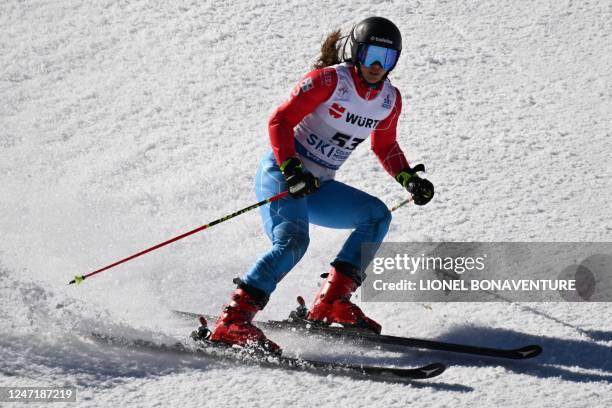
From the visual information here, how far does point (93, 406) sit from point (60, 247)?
2768 mm

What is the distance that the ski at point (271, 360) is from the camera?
409 centimetres

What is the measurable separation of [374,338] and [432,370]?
668 mm

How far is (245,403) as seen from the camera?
3.95 metres

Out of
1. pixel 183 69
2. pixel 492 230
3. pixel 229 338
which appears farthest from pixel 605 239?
pixel 183 69

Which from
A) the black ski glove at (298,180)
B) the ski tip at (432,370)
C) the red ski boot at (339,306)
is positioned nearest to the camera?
the ski tip at (432,370)

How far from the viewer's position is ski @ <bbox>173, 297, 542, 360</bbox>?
432cm

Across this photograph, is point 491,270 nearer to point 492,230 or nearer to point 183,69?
point 492,230

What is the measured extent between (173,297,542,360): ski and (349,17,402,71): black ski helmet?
164 centimetres

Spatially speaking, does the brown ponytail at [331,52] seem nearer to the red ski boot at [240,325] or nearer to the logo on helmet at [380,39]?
the logo on helmet at [380,39]

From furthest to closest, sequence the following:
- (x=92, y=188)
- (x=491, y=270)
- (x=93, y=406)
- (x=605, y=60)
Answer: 1. (x=605, y=60)
2. (x=92, y=188)
3. (x=491, y=270)
4. (x=93, y=406)

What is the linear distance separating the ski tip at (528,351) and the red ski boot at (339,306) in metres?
0.89

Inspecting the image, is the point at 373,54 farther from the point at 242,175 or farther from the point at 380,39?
the point at 242,175

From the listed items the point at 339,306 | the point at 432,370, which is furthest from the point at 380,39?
the point at 432,370

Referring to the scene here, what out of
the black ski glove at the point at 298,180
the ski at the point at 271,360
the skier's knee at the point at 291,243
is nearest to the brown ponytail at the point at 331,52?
the black ski glove at the point at 298,180
